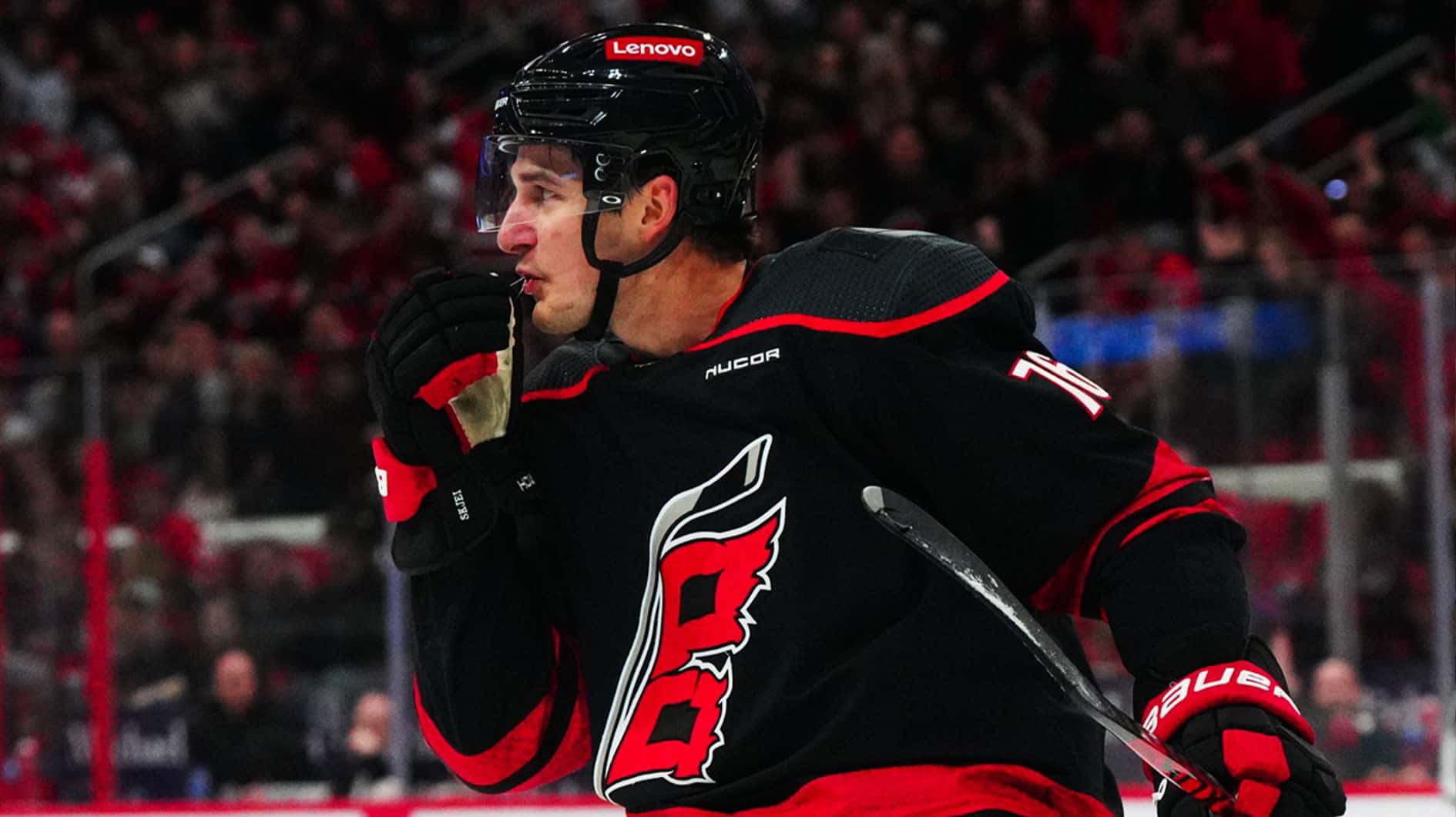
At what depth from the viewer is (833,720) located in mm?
1796

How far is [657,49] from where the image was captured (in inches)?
78.5

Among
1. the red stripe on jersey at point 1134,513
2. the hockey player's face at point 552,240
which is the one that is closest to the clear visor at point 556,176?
the hockey player's face at point 552,240

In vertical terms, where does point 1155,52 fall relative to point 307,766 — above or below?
above

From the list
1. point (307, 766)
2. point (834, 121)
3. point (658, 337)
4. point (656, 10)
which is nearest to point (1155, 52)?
point (834, 121)

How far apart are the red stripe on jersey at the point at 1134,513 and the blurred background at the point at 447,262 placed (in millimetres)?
681

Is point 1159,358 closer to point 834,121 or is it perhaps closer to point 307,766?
point 307,766

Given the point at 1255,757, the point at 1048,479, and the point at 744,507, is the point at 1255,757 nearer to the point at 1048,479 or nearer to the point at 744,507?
the point at 1048,479

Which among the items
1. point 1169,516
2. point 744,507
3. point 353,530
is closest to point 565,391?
point 744,507

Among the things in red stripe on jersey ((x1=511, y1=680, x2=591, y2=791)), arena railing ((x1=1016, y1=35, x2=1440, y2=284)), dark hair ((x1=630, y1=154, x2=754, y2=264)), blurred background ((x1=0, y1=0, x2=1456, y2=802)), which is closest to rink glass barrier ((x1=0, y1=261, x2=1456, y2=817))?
blurred background ((x1=0, y1=0, x2=1456, y2=802))

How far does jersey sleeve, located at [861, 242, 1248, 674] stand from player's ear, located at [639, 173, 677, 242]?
0.91ft

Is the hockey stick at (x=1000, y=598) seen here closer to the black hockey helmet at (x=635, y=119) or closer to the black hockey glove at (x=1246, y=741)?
the black hockey glove at (x=1246, y=741)

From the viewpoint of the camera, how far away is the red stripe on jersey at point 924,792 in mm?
1772

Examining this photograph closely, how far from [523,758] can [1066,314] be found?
9.40 ft

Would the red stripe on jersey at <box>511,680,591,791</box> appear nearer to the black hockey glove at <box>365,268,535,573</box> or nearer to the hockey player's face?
the black hockey glove at <box>365,268,535,573</box>
